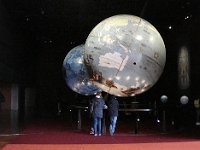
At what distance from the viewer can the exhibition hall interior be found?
654cm

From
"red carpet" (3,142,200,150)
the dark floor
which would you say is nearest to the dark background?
the dark floor

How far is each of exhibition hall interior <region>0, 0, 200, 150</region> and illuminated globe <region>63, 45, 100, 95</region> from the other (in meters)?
0.03

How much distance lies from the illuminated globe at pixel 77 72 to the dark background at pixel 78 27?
15.2 ft

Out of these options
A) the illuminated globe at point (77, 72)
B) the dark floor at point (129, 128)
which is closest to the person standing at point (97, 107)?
the illuminated globe at point (77, 72)

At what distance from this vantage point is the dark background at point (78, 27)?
16.9 m

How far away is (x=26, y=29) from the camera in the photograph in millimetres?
23594

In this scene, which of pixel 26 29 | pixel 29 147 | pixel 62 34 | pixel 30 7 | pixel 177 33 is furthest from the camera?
pixel 62 34

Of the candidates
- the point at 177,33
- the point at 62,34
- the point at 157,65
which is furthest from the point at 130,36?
the point at 62,34

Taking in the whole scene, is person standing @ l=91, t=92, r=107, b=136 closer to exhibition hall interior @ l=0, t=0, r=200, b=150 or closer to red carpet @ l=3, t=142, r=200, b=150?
exhibition hall interior @ l=0, t=0, r=200, b=150

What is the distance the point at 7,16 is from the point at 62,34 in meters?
7.14

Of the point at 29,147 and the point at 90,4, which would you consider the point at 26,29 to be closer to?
the point at 90,4

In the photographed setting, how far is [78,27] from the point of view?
2231cm

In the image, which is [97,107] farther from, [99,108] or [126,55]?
[126,55]

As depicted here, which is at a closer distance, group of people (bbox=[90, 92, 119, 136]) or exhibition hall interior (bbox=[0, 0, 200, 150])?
exhibition hall interior (bbox=[0, 0, 200, 150])
